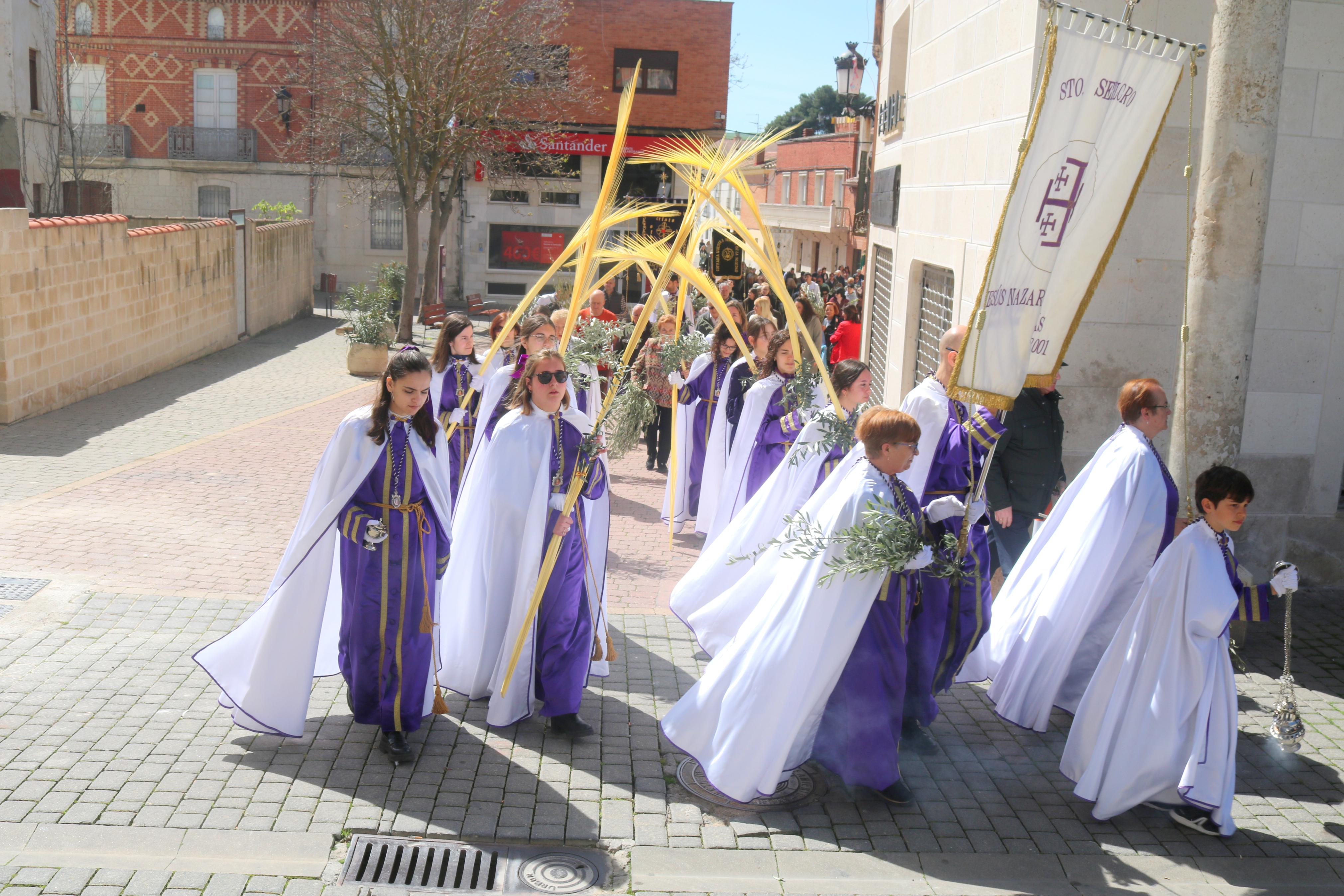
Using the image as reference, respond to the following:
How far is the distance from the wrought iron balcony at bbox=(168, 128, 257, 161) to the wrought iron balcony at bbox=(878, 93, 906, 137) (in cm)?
2555

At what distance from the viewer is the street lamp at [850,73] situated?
23172 millimetres

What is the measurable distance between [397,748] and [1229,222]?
5.49 m

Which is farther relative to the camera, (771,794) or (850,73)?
(850,73)

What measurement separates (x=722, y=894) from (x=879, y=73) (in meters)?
13.5

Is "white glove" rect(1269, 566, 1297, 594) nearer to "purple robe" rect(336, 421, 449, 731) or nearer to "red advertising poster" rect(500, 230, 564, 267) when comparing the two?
"purple robe" rect(336, 421, 449, 731)

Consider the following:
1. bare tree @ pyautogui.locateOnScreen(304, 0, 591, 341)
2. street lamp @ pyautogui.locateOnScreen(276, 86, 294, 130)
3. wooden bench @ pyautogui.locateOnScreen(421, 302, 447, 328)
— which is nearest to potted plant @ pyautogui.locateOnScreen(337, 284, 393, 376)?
wooden bench @ pyautogui.locateOnScreen(421, 302, 447, 328)

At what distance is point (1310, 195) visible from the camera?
313 inches

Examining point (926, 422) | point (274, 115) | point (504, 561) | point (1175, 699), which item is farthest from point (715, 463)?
point (274, 115)

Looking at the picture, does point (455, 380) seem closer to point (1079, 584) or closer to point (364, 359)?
point (1079, 584)

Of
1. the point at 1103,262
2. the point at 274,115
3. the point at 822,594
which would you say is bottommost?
the point at 822,594

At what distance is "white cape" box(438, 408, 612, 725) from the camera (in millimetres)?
5656

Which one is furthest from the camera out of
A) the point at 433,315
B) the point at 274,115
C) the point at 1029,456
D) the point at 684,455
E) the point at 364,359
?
the point at 274,115

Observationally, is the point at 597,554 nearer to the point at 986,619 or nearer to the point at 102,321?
the point at 986,619

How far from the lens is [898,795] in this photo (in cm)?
506
